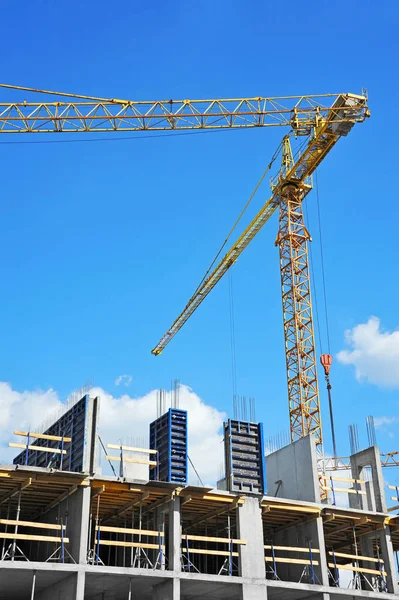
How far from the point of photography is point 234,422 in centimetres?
3164

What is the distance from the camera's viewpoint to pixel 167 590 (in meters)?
27.3

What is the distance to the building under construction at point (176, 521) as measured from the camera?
26.5 metres

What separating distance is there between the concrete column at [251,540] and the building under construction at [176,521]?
4cm

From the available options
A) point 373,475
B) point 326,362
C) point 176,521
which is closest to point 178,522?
point 176,521

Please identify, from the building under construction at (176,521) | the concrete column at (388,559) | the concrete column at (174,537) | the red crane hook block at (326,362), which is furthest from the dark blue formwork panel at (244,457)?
the red crane hook block at (326,362)

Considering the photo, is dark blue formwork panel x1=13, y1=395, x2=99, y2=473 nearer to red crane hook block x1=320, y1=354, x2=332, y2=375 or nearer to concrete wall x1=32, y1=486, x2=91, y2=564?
concrete wall x1=32, y1=486, x2=91, y2=564

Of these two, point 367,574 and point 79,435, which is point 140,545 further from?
point 367,574

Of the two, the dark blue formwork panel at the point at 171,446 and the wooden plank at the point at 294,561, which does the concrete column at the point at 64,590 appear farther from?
the wooden plank at the point at 294,561

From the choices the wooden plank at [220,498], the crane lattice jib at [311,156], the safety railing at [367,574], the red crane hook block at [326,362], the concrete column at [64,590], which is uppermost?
the crane lattice jib at [311,156]

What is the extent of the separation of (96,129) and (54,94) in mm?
4030

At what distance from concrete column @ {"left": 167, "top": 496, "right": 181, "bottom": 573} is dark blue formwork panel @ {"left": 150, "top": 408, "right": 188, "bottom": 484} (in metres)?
1.22

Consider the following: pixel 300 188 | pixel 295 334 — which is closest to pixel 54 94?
pixel 300 188

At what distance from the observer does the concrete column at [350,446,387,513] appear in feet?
110

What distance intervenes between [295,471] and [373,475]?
12.3ft
